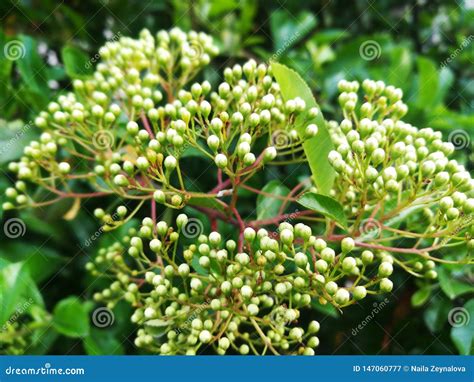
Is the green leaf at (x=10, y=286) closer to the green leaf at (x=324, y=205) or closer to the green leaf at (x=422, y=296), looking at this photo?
the green leaf at (x=324, y=205)

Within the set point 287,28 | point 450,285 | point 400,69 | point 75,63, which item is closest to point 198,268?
point 450,285

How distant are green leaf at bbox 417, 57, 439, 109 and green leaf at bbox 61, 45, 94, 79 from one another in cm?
177

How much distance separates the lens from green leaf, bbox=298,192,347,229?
5.35ft

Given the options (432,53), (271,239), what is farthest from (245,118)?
(432,53)

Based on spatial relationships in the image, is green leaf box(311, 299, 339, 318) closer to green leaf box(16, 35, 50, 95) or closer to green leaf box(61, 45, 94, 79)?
green leaf box(61, 45, 94, 79)

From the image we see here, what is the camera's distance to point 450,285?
85.6 inches

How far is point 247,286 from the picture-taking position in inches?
65.7

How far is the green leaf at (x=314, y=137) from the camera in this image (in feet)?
5.90

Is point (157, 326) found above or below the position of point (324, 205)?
below

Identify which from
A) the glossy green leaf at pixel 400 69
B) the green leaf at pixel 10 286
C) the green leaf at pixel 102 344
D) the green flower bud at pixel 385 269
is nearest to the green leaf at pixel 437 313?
the green flower bud at pixel 385 269

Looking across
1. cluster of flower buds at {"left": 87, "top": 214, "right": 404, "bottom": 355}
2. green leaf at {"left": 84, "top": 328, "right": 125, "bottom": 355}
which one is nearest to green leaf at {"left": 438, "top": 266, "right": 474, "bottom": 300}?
cluster of flower buds at {"left": 87, "top": 214, "right": 404, "bottom": 355}

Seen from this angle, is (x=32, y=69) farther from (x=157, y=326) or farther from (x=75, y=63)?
(x=157, y=326)

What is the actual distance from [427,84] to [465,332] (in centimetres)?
136

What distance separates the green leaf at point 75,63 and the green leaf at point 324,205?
4.67 feet
